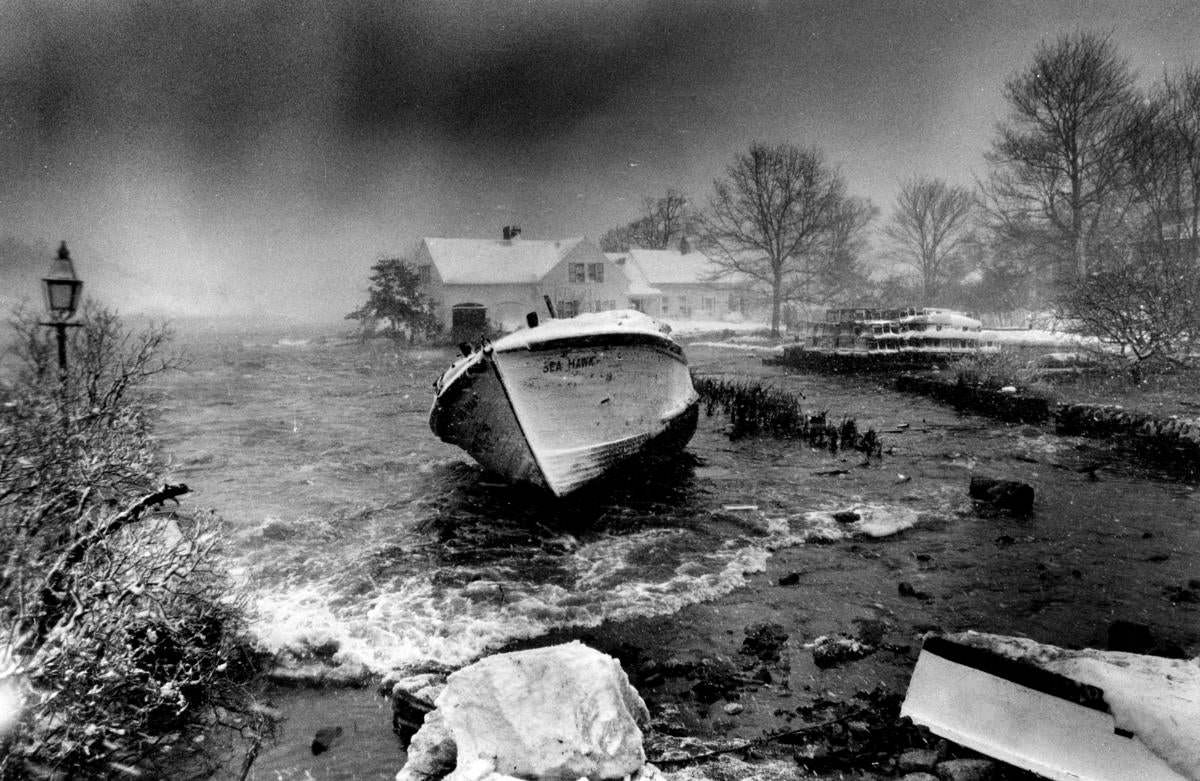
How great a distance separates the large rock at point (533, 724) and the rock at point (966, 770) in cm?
191

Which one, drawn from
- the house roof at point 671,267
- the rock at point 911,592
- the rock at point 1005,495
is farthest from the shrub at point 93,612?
the house roof at point 671,267

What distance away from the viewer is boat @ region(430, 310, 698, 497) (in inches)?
367

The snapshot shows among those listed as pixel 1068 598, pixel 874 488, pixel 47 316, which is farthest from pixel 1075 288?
pixel 47 316

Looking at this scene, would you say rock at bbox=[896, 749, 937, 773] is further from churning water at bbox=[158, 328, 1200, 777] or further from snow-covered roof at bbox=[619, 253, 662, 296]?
snow-covered roof at bbox=[619, 253, 662, 296]

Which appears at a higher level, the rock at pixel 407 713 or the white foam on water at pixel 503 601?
the rock at pixel 407 713

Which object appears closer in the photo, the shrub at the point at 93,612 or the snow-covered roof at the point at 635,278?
the shrub at the point at 93,612

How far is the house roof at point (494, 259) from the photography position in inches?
1700

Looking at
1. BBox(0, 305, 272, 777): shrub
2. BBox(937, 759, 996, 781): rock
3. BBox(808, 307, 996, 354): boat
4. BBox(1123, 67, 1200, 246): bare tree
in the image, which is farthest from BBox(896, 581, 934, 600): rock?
BBox(1123, 67, 1200, 246): bare tree

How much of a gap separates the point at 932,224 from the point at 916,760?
52477 mm

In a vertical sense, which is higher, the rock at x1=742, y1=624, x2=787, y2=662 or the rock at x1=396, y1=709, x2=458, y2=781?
the rock at x1=396, y1=709, x2=458, y2=781

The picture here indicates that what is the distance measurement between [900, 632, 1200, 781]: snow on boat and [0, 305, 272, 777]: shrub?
476 cm

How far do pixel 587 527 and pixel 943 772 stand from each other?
5934 millimetres

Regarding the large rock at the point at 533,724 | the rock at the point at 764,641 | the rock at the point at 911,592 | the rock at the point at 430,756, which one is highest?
the large rock at the point at 533,724

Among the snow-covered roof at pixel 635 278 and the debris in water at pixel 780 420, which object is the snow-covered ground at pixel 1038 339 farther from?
the snow-covered roof at pixel 635 278
